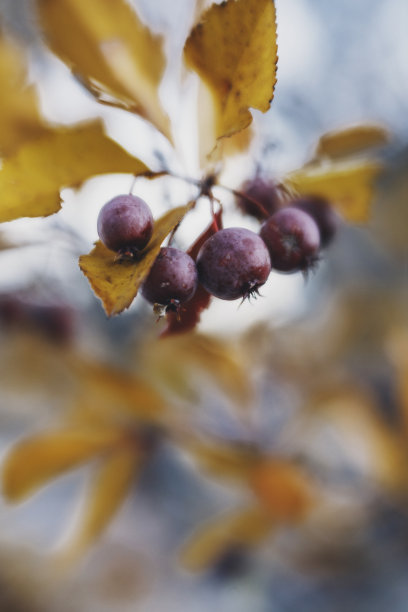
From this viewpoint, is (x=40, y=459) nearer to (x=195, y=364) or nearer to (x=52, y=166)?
(x=195, y=364)

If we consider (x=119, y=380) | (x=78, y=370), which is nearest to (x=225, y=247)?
Result: (x=119, y=380)

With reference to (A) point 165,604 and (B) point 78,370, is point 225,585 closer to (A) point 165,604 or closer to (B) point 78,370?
(A) point 165,604

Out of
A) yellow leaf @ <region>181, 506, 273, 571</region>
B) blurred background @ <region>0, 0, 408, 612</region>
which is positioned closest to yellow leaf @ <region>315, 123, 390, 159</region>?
blurred background @ <region>0, 0, 408, 612</region>

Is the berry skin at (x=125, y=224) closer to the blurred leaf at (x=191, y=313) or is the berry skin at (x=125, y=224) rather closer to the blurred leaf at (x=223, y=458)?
the blurred leaf at (x=191, y=313)

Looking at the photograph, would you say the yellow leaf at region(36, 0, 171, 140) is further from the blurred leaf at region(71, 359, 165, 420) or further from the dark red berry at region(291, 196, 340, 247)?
the blurred leaf at region(71, 359, 165, 420)

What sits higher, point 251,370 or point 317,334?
point 317,334

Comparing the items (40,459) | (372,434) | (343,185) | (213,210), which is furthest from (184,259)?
(372,434)
